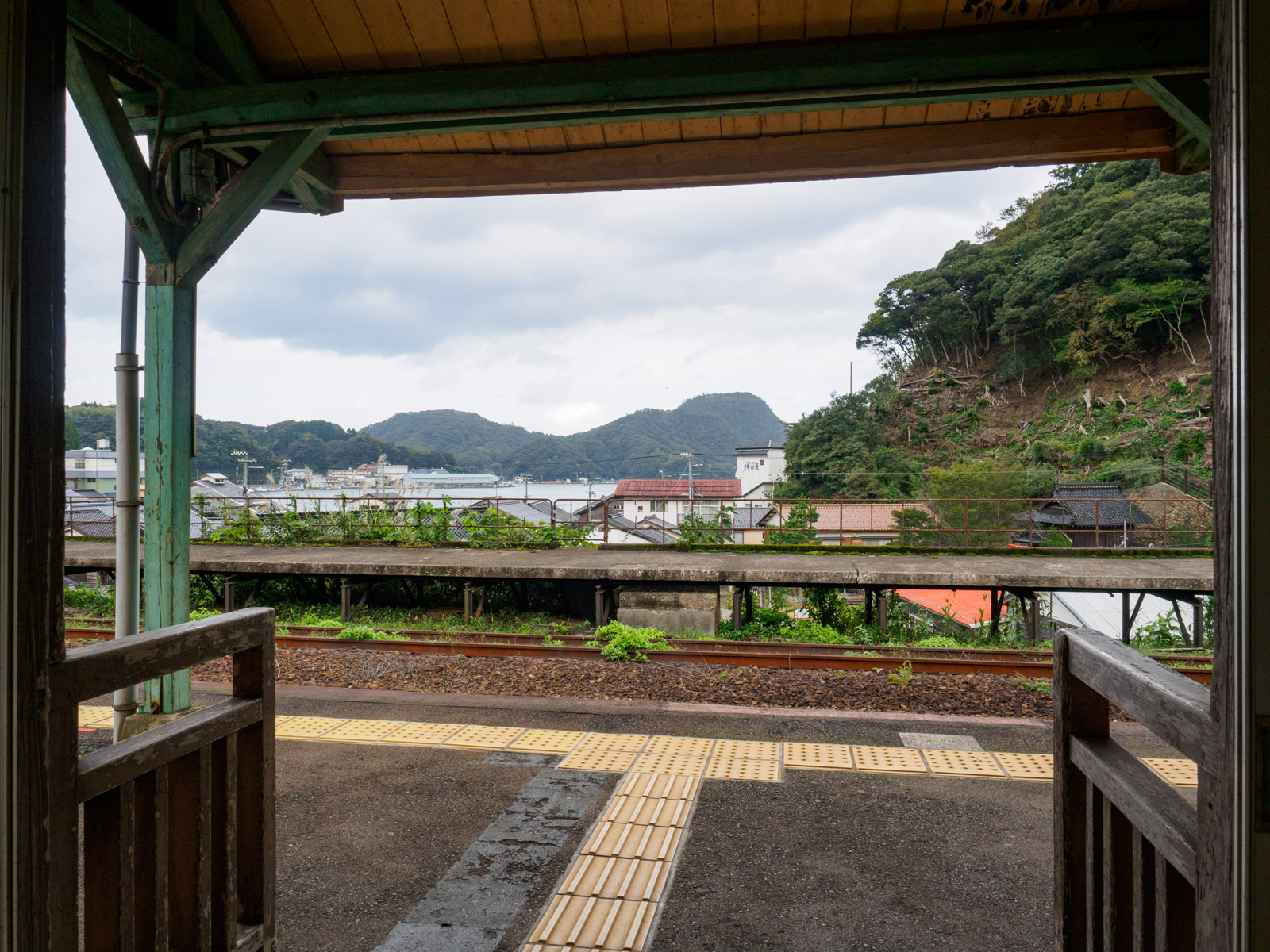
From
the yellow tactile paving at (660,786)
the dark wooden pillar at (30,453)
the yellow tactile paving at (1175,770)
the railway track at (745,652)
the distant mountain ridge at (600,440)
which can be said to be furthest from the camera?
the distant mountain ridge at (600,440)

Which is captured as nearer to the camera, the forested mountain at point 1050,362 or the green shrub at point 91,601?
the green shrub at point 91,601

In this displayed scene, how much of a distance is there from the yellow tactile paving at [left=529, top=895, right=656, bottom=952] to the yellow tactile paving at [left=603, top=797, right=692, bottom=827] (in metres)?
→ 0.57

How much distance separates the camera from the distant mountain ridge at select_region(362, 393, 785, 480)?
344ft

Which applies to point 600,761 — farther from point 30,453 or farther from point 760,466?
point 760,466

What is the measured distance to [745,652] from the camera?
6633 mm

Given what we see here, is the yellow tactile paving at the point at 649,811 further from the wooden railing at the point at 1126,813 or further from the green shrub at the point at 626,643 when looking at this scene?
the green shrub at the point at 626,643

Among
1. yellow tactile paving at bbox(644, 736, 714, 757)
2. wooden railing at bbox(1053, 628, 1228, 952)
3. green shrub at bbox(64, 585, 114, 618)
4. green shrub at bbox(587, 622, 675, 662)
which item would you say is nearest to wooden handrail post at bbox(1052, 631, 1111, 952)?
wooden railing at bbox(1053, 628, 1228, 952)

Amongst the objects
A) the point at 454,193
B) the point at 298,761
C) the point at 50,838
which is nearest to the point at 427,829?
the point at 298,761

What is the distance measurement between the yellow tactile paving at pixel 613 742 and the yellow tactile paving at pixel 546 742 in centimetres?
5

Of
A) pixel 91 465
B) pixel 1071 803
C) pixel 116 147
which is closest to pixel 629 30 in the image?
pixel 116 147

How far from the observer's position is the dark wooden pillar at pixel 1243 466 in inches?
34.8

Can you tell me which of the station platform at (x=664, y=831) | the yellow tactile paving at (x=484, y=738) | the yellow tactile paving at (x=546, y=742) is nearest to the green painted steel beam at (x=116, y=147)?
the station platform at (x=664, y=831)

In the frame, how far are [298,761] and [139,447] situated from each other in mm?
1735

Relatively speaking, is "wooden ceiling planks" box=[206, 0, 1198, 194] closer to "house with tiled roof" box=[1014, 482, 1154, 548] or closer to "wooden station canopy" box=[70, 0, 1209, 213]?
"wooden station canopy" box=[70, 0, 1209, 213]
